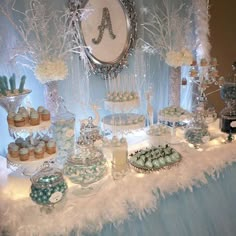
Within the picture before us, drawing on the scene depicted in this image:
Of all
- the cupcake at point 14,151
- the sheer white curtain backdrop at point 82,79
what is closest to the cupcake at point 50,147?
the cupcake at point 14,151

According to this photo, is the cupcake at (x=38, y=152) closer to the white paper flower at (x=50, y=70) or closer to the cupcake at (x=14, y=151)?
the cupcake at (x=14, y=151)

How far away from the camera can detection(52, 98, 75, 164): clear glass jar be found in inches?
55.8

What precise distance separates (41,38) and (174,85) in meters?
1.03

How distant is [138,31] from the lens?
2.00 meters

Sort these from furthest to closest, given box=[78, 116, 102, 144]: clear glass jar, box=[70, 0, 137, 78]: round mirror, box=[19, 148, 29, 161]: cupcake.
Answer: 1. box=[70, 0, 137, 78]: round mirror
2. box=[78, 116, 102, 144]: clear glass jar
3. box=[19, 148, 29, 161]: cupcake

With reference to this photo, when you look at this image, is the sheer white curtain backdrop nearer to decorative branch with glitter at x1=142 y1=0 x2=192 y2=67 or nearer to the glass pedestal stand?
decorative branch with glitter at x1=142 y1=0 x2=192 y2=67

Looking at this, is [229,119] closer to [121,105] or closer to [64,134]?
[121,105]

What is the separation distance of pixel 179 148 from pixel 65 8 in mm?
993

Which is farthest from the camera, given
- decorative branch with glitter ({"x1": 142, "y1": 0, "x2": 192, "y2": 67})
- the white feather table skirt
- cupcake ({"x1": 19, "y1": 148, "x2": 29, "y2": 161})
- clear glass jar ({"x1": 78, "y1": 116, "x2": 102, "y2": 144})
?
decorative branch with glitter ({"x1": 142, "y1": 0, "x2": 192, "y2": 67})

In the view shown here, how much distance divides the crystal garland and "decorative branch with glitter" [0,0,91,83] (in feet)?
2.80

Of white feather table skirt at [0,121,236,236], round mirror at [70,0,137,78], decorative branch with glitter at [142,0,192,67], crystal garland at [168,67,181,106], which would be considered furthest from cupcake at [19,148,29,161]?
crystal garland at [168,67,181,106]

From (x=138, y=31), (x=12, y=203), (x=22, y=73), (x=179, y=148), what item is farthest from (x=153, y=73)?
(x=12, y=203)

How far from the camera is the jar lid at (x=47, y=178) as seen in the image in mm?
1086

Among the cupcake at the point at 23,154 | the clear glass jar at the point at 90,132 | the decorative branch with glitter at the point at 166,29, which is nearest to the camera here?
the cupcake at the point at 23,154
